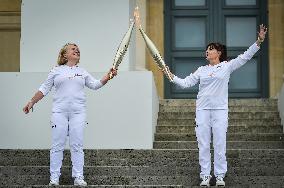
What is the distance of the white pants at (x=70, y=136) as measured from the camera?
22.9 ft

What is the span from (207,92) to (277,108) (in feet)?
13.3

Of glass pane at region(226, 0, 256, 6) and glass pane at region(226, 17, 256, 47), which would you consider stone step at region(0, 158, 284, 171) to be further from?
glass pane at region(226, 0, 256, 6)

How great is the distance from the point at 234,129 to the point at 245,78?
8.96 ft

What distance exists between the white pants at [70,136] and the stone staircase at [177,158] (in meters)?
0.23

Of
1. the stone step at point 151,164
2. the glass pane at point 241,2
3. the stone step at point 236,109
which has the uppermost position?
the glass pane at point 241,2

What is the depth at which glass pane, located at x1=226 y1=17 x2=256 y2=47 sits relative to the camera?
12.6 meters

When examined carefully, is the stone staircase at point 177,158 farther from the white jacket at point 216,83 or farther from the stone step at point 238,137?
the white jacket at point 216,83

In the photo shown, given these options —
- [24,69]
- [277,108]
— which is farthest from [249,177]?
[24,69]

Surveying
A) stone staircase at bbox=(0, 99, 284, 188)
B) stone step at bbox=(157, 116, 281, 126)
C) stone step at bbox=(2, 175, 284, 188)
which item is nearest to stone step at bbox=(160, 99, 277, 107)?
stone staircase at bbox=(0, 99, 284, 188)

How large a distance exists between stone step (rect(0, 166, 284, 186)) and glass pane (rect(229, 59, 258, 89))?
4825mm

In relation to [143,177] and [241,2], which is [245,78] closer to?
[241,2]

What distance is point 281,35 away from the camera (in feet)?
40.8

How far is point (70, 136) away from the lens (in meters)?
7.00

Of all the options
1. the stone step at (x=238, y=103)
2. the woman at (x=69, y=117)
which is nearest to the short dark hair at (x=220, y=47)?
the woman at (x=69, y=117)
